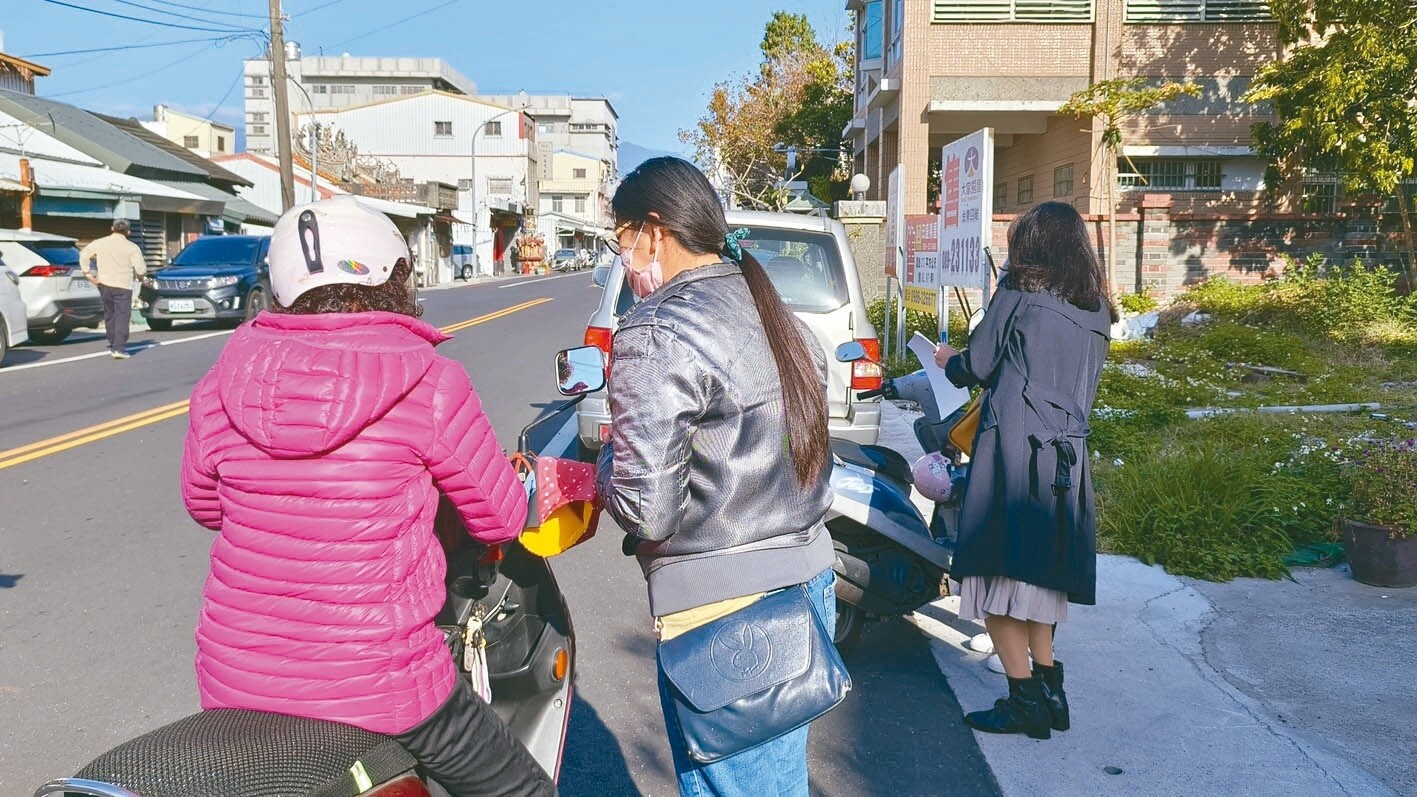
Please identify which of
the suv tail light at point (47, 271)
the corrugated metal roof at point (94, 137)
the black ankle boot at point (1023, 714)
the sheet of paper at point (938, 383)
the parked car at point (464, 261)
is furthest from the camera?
the parked car at point (464, 261)

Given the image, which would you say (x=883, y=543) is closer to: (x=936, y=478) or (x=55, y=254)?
(x=936, y=478)

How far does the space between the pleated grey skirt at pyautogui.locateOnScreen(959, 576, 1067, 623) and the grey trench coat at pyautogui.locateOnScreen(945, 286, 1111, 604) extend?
0.17 ft

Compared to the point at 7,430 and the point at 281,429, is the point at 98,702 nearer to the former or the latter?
the point at 281,429

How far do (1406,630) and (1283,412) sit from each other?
14.5 feet

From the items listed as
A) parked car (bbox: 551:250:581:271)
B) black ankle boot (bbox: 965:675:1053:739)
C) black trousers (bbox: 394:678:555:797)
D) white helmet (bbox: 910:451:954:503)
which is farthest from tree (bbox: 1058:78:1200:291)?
parked car (bbox: 551:250:581:271)

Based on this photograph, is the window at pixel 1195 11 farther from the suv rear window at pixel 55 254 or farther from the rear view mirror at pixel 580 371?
the rear view mirror at pixel 580 371

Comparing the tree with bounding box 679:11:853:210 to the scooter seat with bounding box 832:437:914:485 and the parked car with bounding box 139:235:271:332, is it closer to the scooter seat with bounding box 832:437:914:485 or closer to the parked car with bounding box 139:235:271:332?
the parked car with bounding box 139:235:271:332

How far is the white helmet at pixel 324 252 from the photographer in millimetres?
2133

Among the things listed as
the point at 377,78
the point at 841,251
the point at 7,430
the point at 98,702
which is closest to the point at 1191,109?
the point at 841,251

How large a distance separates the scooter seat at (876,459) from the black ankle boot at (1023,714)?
1.09 meters

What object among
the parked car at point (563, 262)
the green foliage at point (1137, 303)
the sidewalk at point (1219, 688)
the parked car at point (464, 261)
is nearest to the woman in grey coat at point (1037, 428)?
the sidewalk at point (1219, 688)

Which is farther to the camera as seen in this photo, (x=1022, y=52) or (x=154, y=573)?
(x=1022, y=52)

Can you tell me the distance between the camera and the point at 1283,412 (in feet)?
29.5

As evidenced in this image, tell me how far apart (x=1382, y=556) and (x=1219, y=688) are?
5.74 feet
